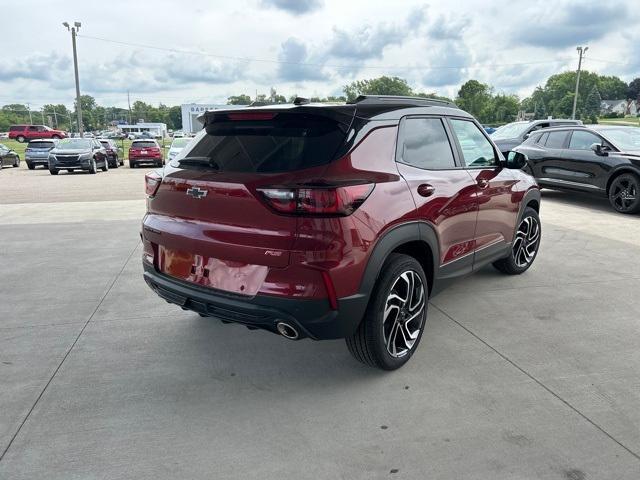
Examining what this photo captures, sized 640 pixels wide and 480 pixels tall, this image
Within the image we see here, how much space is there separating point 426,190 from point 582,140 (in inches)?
326

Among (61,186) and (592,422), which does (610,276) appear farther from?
(61,186)

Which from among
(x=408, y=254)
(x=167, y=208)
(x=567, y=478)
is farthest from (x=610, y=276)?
(x=167, y=208)

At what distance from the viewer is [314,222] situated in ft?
8.84

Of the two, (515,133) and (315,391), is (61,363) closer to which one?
(315,391)

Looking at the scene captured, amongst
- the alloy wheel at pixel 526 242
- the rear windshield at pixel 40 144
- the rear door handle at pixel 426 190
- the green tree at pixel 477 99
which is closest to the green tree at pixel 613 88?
the green tree at pixel 477 99

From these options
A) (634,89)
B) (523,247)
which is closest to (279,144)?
(523,247)

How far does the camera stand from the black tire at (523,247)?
17.7ft

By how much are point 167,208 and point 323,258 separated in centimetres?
119

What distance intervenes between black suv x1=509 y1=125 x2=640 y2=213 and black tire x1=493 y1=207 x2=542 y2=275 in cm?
336

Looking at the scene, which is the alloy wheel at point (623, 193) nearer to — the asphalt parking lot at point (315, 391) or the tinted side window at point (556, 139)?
the tinted side window at point (556, 139)

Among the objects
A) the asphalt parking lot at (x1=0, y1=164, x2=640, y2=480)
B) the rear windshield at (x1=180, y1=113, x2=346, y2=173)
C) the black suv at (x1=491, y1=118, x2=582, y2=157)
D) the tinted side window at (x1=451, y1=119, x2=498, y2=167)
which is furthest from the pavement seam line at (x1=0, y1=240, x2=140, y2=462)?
the black suv at (x1=491, y1=118, x2=582, y2=157)

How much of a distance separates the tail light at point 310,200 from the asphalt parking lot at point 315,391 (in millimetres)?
1163

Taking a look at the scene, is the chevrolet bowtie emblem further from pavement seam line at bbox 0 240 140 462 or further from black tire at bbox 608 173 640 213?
black tire at bbox 608 173 640 213

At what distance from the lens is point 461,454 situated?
2.54 metres
